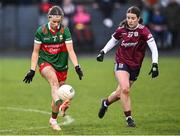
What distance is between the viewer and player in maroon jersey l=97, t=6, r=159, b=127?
13672mm

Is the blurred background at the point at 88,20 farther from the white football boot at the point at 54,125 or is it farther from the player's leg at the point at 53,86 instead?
the white football boot at the point at 54,125

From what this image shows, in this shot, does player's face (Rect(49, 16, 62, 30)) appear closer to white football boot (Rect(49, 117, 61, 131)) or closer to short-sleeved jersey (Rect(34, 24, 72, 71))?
short-sleeved jersey (Rect(34, 24, 72, 71))

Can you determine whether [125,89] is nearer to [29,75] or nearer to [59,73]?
[59,73]

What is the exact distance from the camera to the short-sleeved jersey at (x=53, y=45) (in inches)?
531

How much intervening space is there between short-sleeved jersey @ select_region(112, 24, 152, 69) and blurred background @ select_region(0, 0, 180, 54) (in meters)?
15.9

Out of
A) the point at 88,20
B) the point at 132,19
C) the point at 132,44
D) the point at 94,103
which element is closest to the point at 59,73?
the point at 132,44

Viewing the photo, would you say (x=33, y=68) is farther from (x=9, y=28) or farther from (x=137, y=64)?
(x=9, y=28)

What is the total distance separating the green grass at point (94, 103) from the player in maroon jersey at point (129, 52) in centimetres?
57

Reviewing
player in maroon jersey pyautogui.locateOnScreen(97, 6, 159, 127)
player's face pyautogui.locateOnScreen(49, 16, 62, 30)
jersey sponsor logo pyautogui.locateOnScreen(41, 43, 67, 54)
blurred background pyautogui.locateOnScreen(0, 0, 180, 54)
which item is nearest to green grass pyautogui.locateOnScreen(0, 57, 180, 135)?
player in maroon jersey pyautogui.locateOnScreen(97, 6, 159, 127)

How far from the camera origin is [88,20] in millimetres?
30328

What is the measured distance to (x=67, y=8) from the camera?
30109mm

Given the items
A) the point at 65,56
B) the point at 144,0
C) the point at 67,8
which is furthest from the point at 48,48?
the point at 144,0

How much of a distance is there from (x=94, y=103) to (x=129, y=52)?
352 centimetres

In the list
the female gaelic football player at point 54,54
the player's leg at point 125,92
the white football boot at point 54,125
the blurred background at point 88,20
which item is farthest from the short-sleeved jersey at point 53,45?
the blurred background at point 88,20
